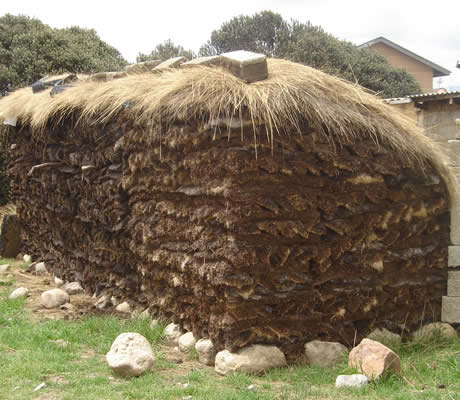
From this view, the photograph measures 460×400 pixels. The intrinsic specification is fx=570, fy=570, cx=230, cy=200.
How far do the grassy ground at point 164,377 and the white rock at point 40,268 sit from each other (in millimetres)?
2980

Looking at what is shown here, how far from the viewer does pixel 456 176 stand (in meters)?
6.14

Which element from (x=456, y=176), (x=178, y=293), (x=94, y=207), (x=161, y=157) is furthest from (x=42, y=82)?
(x=456, y=176)

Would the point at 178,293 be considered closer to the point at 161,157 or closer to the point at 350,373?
the point at 161,157

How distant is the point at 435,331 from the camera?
19.0 ft

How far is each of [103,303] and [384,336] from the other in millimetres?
3232

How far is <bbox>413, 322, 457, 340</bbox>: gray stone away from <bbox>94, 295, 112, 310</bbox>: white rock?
346cm

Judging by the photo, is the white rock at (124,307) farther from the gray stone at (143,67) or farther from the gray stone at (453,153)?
the gray stone at (453,153)

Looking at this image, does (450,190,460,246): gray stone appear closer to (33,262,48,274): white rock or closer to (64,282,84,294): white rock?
(64,282,84,294): white rock

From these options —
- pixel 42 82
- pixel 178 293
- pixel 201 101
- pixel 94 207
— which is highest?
pixel 42 82

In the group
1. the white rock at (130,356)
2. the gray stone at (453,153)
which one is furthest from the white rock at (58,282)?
the gray stone at (453,153)

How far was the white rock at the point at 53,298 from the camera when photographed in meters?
6.83

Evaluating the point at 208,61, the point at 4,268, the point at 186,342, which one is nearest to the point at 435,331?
the point at 186,342

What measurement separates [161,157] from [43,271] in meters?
4.14

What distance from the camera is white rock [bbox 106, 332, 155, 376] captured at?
4.59 metres
